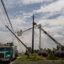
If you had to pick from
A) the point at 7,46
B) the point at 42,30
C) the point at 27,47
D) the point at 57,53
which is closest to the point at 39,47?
the point at 27,47

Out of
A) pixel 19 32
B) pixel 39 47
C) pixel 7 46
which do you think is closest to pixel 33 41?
pixel 39 47

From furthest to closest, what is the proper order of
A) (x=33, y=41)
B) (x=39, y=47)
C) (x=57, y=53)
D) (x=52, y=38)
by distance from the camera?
(x=52, y=38) → (x=39, y=47) → (x=33, y=41) → (x=57, y=53)

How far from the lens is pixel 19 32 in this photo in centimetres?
7231

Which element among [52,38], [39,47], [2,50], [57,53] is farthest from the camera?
[52,38]

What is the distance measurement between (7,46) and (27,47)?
33157mm

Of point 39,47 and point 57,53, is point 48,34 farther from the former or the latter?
point 57,53

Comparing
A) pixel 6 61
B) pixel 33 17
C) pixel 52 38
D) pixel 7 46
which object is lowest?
pixel 6 61

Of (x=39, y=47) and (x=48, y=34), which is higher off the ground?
(x=48, y=34)

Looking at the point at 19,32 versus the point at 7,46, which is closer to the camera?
the point at 7,46

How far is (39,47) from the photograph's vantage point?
66.3 meters

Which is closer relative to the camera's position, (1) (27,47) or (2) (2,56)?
(2) (2,56)

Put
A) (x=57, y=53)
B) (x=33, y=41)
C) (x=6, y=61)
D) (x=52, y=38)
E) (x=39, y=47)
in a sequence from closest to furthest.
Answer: (x=6, y=61), (x=57, y=53), (x=33, y=41), (x=39, y=47), (x=52, y=38)

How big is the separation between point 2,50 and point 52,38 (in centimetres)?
3840

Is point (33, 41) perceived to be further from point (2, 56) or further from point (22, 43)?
point (2, 56)
